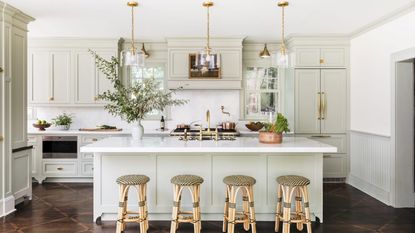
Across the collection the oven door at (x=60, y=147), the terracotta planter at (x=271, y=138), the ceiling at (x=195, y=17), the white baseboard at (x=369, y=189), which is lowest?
the white baseboard at (x=369, y=189)

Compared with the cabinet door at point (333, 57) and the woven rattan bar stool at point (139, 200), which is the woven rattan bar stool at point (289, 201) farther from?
the cabinet door at point (333, 57)

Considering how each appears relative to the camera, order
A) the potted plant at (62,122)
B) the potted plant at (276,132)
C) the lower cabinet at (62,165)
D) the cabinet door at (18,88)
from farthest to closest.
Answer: the potted plant at (62,122), the lower cabinet at (62,165), the cabinet door at (18,88), the potted plant at (276,132)

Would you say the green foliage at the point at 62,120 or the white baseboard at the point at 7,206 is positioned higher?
the green foliage at the point at 62,120

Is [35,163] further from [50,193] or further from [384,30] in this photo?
[384,30]

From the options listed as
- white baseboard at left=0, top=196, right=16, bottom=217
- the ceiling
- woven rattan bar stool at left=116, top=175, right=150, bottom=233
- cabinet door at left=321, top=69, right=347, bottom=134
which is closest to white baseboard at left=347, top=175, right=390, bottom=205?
cabinet door at left=321, top=69, right=347, bottom=134

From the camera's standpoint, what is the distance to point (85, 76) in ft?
21.1

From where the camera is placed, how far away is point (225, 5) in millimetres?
4500

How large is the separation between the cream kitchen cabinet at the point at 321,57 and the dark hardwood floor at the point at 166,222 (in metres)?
2.25

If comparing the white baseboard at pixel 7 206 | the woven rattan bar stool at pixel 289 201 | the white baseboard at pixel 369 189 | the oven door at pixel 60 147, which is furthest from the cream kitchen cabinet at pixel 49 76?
the white baseboard at pixel 369 189

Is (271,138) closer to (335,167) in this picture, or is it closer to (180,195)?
(180,195)

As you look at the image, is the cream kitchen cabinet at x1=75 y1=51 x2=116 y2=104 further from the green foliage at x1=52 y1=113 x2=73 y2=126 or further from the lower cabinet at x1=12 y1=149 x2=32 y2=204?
the lower cabinet at x1=12 y1=149 x2=32 y2=204

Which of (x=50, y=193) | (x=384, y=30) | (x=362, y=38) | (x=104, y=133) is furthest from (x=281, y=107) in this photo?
(x=50, y=193)

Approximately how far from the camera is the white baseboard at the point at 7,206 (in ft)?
14.2

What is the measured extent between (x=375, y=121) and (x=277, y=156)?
85.3 inches
